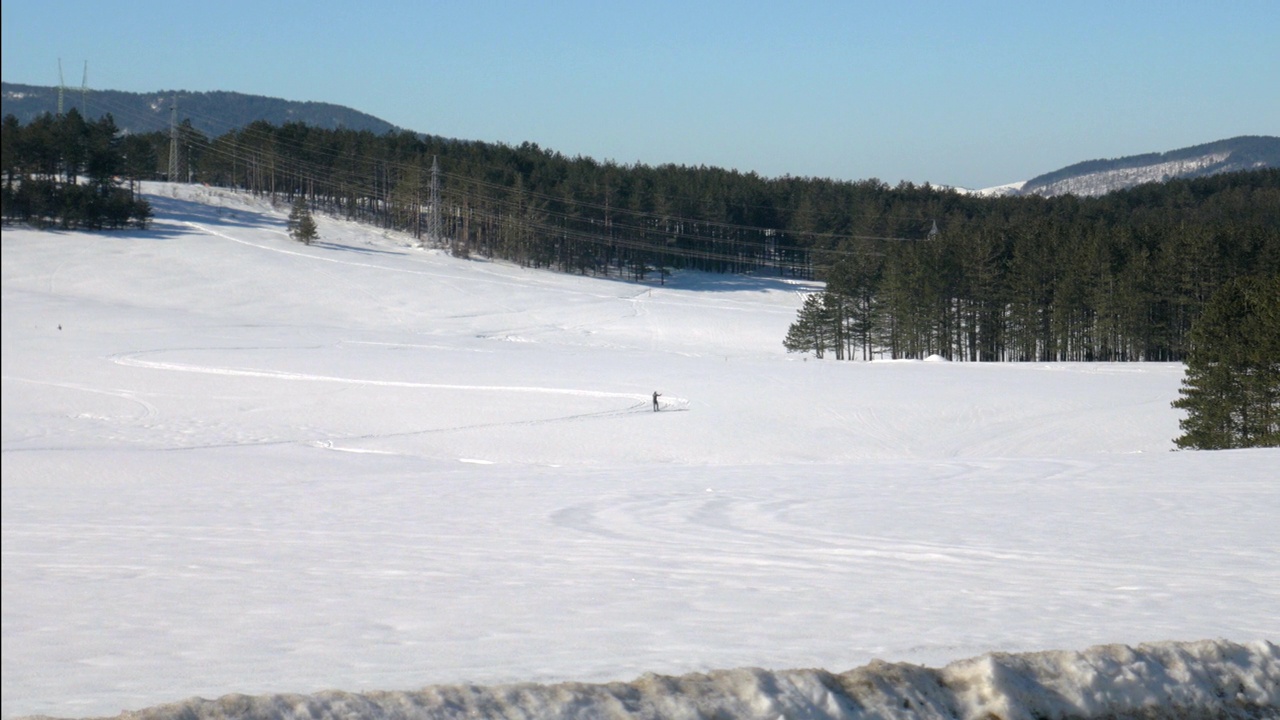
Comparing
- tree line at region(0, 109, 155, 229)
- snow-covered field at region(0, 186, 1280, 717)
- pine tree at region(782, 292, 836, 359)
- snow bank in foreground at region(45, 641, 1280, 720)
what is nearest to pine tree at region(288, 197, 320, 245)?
tree line at region(0, 109, 155, 229)

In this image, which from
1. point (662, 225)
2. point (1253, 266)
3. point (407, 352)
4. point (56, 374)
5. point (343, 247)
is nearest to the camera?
point (56, 374)

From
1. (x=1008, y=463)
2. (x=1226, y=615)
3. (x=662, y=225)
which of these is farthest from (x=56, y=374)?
(x=662, y=225)

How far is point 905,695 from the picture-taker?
466cm

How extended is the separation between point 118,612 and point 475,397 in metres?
29.9

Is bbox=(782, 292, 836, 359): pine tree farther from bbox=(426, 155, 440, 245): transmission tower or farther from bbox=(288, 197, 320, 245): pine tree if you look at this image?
bbox=(288, 197, 320, 245): pine tree

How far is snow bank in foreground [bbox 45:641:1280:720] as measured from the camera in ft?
13.8

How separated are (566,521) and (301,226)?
3440 inches

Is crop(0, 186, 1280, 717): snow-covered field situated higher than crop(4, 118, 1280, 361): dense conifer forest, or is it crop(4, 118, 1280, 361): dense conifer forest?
crop(4, 118, 1280, 361): dense conifer forest

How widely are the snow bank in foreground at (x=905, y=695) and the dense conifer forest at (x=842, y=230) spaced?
197 ft

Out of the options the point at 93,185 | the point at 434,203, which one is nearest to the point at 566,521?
the point at 93,185

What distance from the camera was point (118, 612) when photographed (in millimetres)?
6316

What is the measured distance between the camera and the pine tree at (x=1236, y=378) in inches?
1334

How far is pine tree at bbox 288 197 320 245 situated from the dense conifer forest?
1088cm

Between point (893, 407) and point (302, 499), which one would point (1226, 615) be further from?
point (893, 407)
